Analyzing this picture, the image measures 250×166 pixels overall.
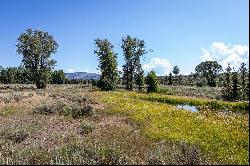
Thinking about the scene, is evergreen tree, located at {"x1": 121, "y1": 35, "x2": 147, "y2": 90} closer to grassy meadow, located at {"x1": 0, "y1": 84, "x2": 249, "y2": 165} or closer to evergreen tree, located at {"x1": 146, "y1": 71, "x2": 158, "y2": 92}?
evergreen tree, located at {"x1": 146, "y1": 71, "x2": 158, "y2": 92}

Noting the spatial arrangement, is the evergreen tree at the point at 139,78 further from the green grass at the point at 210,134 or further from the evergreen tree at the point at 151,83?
the green grass at the point at 210,134

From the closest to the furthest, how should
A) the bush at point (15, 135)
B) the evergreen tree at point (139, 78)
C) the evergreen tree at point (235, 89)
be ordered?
the bush at point (15, 135) → the evergreen tree at point (235, 89) → the evergreen tree at point (139, 78)

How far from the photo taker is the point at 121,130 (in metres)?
20.3

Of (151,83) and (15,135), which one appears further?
(151,83)

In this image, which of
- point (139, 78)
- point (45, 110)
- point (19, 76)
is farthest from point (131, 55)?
point (19, 76)

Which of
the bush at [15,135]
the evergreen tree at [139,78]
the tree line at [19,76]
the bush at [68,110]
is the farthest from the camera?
the tree line at [19,76]

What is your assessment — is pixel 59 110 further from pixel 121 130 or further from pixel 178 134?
pixel 178 134

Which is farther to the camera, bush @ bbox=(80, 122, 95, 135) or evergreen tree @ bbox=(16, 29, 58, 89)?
evergreen tree @ bbox=(16, 29, 58, 89)

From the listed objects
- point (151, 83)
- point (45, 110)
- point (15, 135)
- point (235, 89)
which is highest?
point (151, 83)

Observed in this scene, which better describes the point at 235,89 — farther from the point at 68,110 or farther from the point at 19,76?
the point at 19,76

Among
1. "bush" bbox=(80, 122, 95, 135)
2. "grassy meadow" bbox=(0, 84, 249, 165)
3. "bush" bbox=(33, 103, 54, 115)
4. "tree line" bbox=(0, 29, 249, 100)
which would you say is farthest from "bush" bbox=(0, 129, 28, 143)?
"tree line" bbox=(0, 29, 249, 100)

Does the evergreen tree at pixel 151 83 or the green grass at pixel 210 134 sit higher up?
the evergreen tree at pixel 151 83

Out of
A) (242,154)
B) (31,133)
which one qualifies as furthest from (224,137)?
(31,133)

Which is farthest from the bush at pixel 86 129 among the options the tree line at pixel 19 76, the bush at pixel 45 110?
the tree line at pixel 19 76
